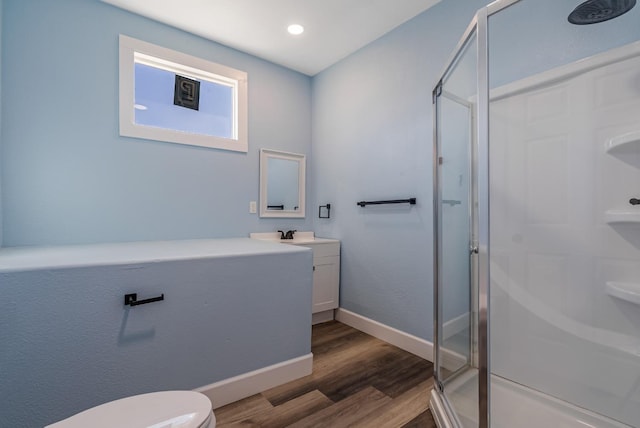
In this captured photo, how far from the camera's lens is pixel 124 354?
4.30ft

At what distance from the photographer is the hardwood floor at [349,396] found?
146 cm

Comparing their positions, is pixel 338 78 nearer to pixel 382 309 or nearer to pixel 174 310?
pixel 382 309

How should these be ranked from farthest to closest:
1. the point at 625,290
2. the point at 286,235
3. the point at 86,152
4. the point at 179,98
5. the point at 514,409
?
1. the point at 286,235
2. the point at 179,98
3. the point at 86,152
4. the point at 514,409
5. the point at 625,290

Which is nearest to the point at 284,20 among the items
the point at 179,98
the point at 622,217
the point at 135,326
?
the point at 179,98

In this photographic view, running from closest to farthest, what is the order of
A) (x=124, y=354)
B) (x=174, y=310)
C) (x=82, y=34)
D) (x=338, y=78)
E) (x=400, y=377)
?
(x=124, y=354), (x=174, y=310), (x=400, y=377), (x=82, y=34), (x=338, y=78)

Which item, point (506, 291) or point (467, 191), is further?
point (506, 291)

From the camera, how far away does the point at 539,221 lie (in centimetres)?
160

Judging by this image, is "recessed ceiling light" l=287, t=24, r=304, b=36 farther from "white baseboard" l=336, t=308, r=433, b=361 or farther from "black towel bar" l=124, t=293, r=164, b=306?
"white baseboard" l=336, t=308, r=433, b=361

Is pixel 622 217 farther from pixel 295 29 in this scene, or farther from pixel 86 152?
pixel 86 152

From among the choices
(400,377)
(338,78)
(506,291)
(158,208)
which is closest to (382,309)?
(400,377)

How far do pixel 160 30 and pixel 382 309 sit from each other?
2919 mm

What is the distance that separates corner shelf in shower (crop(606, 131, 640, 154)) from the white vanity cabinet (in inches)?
78.5

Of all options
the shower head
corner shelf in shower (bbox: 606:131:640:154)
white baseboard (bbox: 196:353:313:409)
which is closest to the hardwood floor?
white baseboard (bbox: 196:353:313:409)

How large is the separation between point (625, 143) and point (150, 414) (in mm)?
2126
